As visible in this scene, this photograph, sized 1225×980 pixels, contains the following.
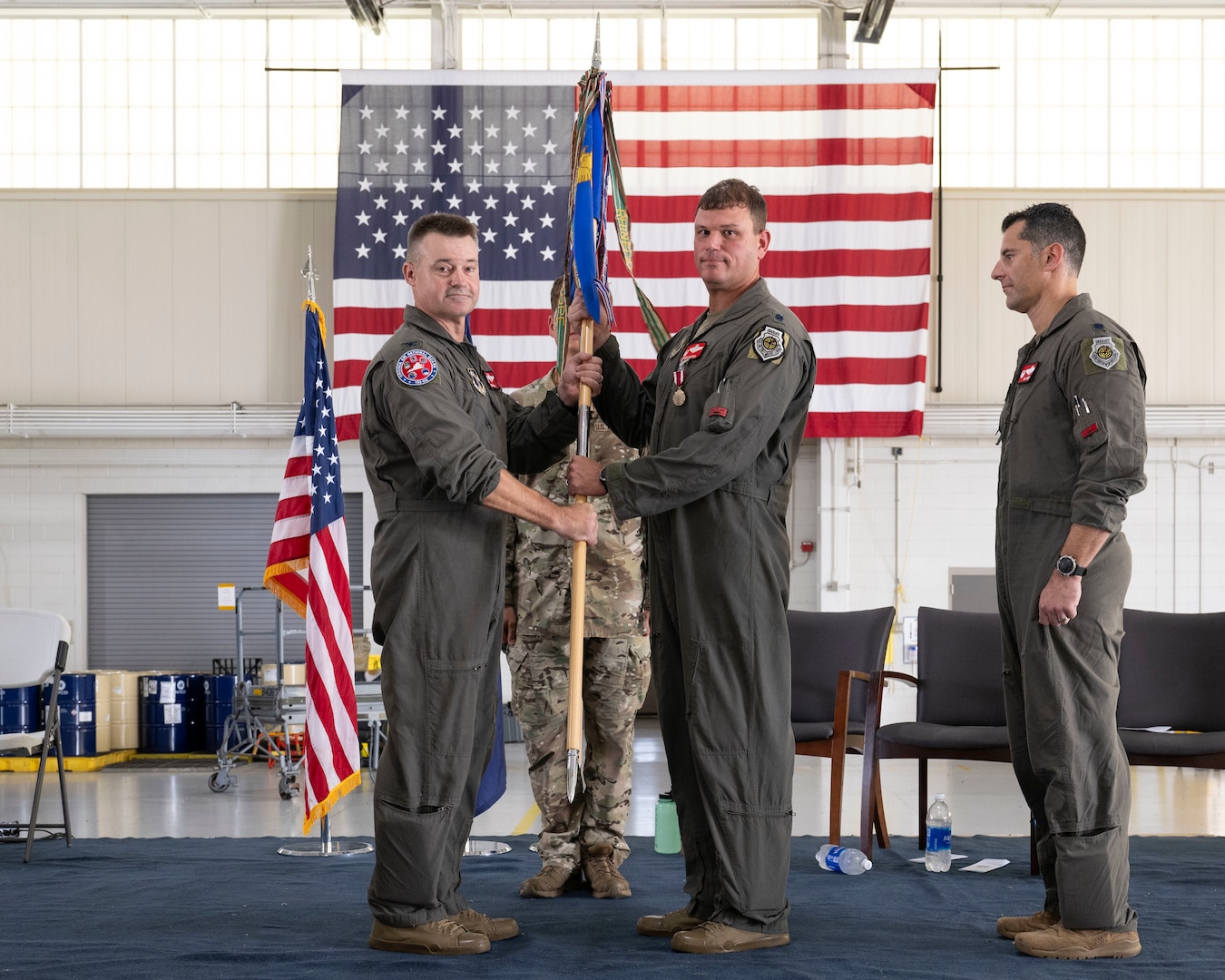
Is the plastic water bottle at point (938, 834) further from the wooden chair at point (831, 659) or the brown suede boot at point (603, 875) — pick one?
the brown suede boot at point (603, 875)

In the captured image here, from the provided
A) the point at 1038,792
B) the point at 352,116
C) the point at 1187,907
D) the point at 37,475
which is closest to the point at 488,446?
the point at 1038,792

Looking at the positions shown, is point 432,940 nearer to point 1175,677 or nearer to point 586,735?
point 586,735

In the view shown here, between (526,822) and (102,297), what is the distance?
6823 millimetres

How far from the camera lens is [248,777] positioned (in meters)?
8.60

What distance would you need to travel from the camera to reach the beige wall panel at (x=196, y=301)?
10539 mm

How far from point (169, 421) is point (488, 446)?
7.90 metres

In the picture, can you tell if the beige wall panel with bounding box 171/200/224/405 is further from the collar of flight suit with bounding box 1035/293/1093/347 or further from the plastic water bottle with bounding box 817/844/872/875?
the collar of flight suit with bounding box 1035/293/1093/347

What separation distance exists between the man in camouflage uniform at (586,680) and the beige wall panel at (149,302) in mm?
7524

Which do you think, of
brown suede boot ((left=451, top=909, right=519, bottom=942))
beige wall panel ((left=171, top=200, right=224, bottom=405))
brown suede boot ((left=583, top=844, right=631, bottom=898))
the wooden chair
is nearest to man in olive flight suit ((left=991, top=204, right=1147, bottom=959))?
brown suede boot ((left=583, top=844, right=631, bottom=898))

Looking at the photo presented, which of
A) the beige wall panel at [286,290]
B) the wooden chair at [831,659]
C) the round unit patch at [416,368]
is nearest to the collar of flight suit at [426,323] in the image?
the round unit patch at [416,368]

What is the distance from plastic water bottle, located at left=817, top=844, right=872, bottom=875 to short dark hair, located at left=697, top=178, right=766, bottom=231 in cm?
239

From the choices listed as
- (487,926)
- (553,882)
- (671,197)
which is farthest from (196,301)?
(487,926)

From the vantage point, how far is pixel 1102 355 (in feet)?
10.1

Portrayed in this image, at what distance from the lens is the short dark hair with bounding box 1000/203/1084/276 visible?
3324mm
